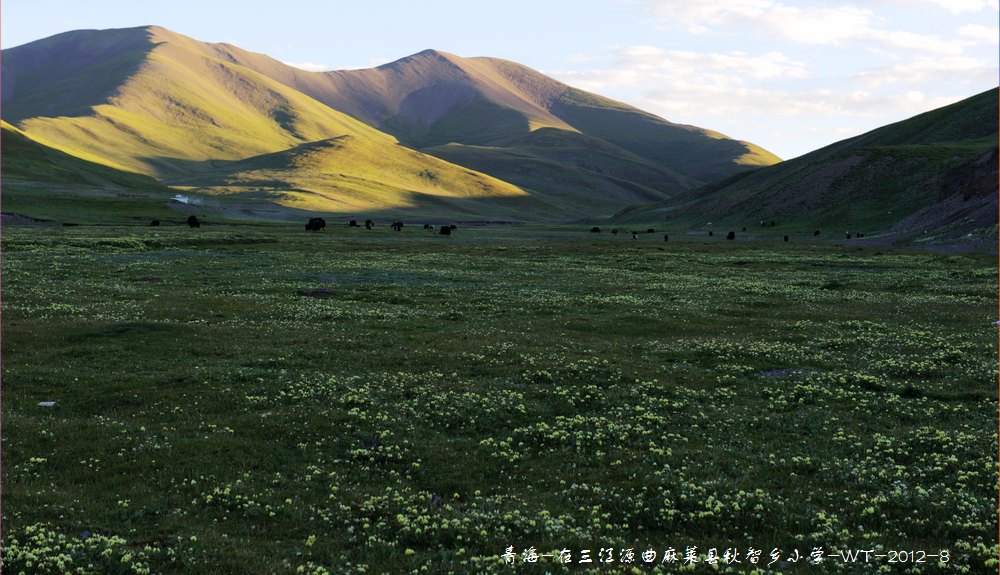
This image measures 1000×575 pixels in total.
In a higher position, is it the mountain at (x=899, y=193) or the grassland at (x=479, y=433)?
the mountain at (x=899, y=193)

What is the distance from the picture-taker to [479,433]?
20.0m

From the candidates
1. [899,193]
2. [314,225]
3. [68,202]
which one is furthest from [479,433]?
[899,193]

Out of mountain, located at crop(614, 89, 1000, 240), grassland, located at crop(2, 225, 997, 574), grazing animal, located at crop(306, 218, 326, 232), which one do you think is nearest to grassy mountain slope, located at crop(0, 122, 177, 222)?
grazing animal, located at crop(306, 218, 326, 232)

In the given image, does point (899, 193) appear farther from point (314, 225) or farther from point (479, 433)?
point (479, 433)

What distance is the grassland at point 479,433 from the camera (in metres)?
13.3

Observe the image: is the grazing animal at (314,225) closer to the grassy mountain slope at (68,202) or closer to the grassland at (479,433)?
the grassy mountain slope at (68,202)

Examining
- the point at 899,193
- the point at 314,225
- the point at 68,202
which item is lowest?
the point at 314,225

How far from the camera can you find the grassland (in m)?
13.3

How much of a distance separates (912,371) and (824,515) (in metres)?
16.0

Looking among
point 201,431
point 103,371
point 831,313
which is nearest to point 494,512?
point 201,431

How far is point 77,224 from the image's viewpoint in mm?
120688

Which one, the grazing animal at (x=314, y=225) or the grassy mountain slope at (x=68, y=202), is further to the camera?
the grassy mountain slope at (x=68, y=202)

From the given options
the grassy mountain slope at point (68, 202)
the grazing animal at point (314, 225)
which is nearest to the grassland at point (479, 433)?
the grazing animal at point (314, 225)

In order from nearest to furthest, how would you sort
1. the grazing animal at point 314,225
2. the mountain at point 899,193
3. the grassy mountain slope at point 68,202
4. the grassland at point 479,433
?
1. the grassland at point 479,433
2. the mountain at point 899,193
3. the grazing animal at point 314,225
4. the grassy mountain slope at point 68,202
